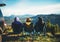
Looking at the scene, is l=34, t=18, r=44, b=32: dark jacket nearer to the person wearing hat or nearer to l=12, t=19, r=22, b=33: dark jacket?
the person wearing hat

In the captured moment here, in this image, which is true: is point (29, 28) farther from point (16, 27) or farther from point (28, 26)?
point (16, 27)

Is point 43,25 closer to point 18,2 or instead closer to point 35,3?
point 35,3

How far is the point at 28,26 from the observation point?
2369 millimetres

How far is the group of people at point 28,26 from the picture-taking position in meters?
2.34

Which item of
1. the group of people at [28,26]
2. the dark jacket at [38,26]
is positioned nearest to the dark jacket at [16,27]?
the group of people at [28,26]

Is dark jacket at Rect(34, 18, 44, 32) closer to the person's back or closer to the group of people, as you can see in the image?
the group of people

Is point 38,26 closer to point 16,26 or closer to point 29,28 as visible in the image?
point 29,28

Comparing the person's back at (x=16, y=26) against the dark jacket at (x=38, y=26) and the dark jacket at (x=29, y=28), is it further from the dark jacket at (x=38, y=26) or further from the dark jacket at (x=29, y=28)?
the dark jacket at (x=38, y=26)

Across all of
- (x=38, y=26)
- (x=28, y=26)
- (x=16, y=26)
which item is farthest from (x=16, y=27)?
(x=38, y=26)

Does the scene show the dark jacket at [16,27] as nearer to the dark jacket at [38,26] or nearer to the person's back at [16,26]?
the person's back at [16,26]

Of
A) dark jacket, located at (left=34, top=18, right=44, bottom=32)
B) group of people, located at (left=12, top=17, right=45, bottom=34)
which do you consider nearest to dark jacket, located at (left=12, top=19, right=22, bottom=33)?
group of people, located at (left=12, top=17, right=45, bottom=34)

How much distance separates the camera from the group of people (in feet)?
7.68

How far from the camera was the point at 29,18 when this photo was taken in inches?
94.0

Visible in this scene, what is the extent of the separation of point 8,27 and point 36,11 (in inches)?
19.4
